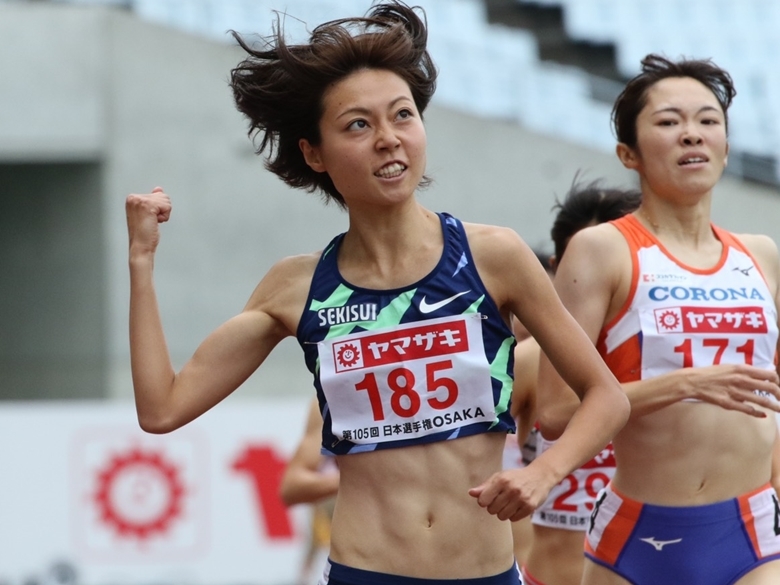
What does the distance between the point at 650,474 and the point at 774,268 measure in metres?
0.75

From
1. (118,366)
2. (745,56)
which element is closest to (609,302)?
(118,366)

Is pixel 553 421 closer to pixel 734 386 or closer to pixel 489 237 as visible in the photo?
pixel 734 386

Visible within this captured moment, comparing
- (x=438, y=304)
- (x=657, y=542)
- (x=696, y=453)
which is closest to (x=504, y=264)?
(x=438, y=304)

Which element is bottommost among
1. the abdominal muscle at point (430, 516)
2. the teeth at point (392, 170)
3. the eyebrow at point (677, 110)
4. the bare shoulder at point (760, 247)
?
the abdominal muscle at point (430, 516)

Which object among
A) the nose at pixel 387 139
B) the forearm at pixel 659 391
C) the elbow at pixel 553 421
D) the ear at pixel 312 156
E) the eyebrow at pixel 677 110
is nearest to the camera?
the nose at pixel 387 139

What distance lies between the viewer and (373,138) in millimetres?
3262

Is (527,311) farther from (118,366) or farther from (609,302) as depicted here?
(118,366)

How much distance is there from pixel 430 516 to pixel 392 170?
0.79m

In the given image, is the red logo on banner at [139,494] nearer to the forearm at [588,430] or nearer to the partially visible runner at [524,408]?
the partially visible runner at [524,408]

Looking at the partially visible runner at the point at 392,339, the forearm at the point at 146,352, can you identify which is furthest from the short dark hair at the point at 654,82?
the forearm at the point at 146,352

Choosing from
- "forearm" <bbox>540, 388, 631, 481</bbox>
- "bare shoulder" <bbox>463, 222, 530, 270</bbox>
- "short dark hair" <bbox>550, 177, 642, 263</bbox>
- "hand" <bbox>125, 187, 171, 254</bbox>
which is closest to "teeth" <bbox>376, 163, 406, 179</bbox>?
"bare shoulder" <bbox>463, 222, 530, 270</bbox>

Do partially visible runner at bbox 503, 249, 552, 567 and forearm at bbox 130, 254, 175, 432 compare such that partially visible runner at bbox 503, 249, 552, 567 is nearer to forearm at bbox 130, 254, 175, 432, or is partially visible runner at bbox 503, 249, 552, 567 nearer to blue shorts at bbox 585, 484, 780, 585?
blue shorts at bbox 585, 484, 780, 585

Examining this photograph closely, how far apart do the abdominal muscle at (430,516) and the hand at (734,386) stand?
2.17ft

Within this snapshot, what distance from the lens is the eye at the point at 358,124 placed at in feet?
10.8
